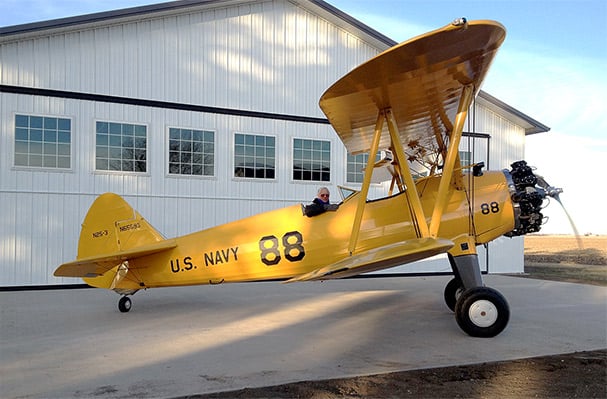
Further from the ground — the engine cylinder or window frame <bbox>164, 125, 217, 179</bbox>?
window frame <bbox>164, 125, 217, 179</bbox>

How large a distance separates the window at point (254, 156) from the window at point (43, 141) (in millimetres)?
4485

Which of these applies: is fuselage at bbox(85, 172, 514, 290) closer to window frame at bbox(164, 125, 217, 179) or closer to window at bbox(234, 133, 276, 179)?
window frame at bbox(164, 125, 217, 179)

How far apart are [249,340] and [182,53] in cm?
969

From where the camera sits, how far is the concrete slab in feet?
16.4

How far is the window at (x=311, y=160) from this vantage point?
595 inches

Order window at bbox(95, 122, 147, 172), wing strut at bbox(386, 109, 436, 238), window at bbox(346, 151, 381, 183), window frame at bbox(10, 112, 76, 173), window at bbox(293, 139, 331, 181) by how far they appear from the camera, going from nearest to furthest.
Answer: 1. wing strut at bbox(386, 109, 436, 238)
2. window frame at bbox(10, 112, 76, 173)
3. window at bbox(95, 122, 147, 172)
4. window at bbox(293, 139, 331, 181)
5. window at bbox(346, 151, 381, 183)

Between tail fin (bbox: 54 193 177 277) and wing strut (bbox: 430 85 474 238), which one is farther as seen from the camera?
tail fin (bbox: 54 193 177 277)

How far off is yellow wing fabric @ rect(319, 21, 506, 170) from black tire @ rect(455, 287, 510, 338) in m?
2.74

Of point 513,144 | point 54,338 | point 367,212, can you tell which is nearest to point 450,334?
point 367,212

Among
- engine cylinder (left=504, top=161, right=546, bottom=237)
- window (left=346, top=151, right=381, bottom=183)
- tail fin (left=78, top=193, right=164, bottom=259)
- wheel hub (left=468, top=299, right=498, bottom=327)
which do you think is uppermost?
window (left=346, top=151, right=381, bottom=183)

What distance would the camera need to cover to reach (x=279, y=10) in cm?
1494

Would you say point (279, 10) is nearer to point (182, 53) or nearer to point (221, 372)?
point (182, 53)

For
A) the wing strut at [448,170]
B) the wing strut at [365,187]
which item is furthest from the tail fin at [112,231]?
the wing strut at [448,170]

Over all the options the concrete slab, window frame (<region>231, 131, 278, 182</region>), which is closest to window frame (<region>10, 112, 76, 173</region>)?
the concrete slab
